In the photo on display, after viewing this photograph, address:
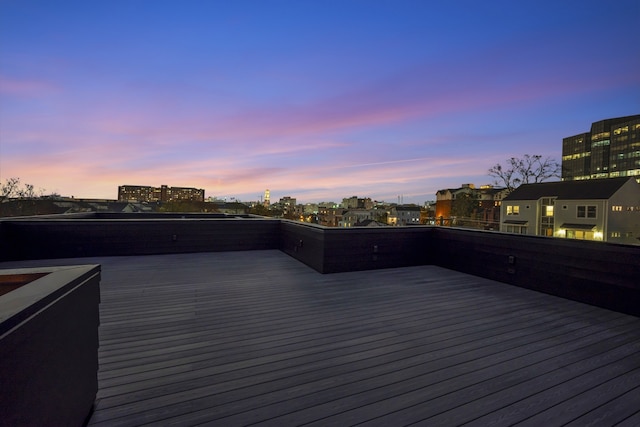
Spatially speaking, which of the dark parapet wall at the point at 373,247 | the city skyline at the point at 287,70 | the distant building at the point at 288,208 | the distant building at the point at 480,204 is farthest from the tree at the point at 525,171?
the distant building at the point at 288,208

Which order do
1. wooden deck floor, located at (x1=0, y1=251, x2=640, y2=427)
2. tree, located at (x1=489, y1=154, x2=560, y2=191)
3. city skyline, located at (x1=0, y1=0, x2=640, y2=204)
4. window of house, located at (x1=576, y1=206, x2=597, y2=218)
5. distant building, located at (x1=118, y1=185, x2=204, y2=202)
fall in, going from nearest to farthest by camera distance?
wooden deck floor, located at (x1=0, y1=251, x2=640, y2=427), city skyline, located at (x1=0, y1=0, x2=640, y2=204), window of house, located at (x1=576, y1=206, x2=597, y2=218), tree, located at (x1=489, y1=154, x2=560, y2=191), distant building, located at (x1=118, y1=185, x2=204, y2=202)

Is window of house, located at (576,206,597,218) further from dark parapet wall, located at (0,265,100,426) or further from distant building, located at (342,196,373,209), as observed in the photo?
distant building, located at (342,196,373,209)

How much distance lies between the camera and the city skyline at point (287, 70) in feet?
26.2

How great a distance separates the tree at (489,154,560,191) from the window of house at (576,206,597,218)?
10.8 feet

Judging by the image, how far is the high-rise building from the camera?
54.0m

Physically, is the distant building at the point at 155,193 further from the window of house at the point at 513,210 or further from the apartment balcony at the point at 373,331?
the apartment balcony at the point at 373,331

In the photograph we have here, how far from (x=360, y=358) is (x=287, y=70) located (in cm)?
1074

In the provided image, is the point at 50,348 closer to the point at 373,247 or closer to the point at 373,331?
the point at 373,331

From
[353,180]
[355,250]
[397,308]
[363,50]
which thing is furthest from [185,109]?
[353,180]

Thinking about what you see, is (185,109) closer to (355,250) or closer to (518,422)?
(355,250)

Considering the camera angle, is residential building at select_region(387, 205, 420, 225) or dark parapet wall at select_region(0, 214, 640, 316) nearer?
dark parapet wall at select_region(0, 214, 640, 316)

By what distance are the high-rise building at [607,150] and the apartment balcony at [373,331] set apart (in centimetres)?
6175

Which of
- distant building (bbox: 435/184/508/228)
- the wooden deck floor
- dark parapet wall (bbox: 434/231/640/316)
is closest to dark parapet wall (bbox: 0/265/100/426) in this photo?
the wooden deck floor

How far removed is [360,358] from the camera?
220 cm
